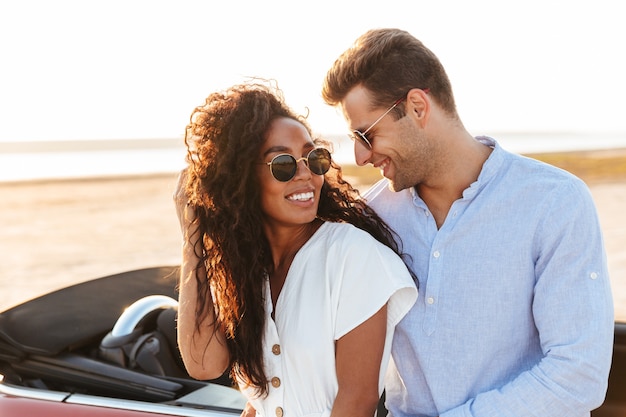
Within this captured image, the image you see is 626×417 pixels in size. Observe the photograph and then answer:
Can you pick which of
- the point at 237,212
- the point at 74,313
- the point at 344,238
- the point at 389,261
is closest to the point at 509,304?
the point at 389,261

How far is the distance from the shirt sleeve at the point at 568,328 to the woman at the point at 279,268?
1.23 ft

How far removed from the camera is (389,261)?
2248 mm

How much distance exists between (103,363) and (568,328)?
68.8 inches

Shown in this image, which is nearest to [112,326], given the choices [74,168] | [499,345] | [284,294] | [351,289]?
[284,294]

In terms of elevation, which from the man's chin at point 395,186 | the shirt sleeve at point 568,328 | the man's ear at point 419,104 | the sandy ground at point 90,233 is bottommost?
the sandy ground at point 90,233

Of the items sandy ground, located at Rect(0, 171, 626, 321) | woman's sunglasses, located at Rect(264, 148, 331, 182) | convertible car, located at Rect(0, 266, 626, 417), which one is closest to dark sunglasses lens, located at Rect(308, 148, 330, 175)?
woman's sunglasses, located at Rect(264, 148, 331, 182)

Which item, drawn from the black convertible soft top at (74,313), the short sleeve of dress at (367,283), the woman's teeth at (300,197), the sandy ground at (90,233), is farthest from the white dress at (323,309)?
the sandy ground at (90,233)

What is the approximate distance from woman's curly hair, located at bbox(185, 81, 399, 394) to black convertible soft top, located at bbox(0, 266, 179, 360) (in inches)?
36.1

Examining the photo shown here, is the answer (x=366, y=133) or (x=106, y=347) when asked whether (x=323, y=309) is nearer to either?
(x=366, y=133)

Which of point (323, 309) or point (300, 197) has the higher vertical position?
point (300, 197)

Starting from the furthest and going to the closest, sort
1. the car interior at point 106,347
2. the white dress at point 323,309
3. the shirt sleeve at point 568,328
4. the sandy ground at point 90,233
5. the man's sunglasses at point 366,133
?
the sandy ground at point 90,233 < the car interior at point 106,347 < the man's sunglasses at point 366,133 < the white dress at point 323,309 < the shirt sleeve at point 568,328

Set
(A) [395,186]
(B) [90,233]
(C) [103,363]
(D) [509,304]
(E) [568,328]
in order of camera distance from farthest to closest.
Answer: (B) [90,233] → (C) [103,363] → (A) [395,186] → (D) [509,304] → (E) [568,328]

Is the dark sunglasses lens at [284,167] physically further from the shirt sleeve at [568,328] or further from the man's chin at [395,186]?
the shirt sleeve at [568,328]

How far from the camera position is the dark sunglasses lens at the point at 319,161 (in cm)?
235
